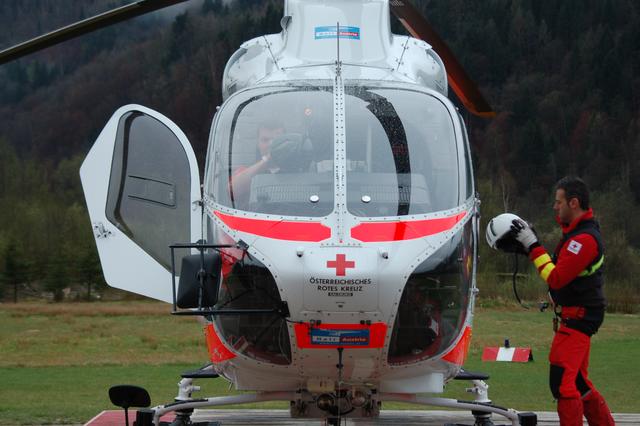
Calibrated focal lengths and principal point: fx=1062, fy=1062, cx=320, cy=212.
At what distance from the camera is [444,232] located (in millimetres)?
6379

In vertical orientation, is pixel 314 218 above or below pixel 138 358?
above

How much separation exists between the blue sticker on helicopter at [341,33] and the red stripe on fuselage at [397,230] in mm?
2156

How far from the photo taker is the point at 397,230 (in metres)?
6.18

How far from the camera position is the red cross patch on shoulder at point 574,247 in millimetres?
6652

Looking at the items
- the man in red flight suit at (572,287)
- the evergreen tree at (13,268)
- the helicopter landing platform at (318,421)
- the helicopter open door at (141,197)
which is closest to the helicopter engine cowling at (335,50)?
the helicopter open door at (141,197)

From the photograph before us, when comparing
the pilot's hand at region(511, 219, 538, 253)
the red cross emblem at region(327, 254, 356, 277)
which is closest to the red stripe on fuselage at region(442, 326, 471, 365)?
the pilot's hand at region(511, 219, 538, 253)

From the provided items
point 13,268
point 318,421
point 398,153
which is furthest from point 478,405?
point 13,268

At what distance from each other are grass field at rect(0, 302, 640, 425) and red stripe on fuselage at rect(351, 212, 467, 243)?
13.9 feet

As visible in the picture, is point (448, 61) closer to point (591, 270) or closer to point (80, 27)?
point (591, 270)

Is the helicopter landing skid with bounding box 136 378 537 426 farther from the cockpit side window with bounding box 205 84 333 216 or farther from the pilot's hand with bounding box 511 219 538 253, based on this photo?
the cockpit side window with bounding box 205 84 333 216

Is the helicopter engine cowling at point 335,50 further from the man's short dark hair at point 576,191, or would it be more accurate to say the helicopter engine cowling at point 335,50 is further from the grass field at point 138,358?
the grass field at point 138,358

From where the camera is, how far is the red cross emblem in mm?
5770

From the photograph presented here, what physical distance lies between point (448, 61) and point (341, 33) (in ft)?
3.86

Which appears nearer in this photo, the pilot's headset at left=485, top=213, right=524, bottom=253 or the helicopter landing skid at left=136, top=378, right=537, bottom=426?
the pilot's headset at left=485, top=213, right=524, bottom=253
